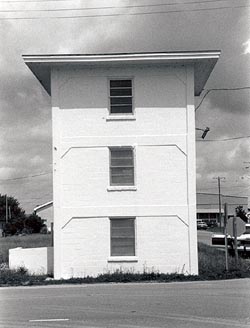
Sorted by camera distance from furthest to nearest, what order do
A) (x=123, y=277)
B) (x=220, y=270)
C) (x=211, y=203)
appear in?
1. (x=211, y=203)
2. (x=220, y=270)
3. (x=123, y=277)

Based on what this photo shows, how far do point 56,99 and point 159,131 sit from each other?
4267 millimetres

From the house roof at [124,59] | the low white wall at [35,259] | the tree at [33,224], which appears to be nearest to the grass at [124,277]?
the low white wall at [35,259]

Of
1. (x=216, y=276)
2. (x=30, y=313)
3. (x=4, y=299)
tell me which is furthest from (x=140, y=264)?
(x=30, y=313)

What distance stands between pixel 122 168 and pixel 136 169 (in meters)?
0.59

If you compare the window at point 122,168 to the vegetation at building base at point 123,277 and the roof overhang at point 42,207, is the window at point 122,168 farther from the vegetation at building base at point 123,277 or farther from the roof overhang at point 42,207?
the roof overhang at point 42,207

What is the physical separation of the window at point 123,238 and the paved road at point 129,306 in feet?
12.0

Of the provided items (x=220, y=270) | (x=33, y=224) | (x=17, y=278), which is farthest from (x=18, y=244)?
(x=33, y=224)

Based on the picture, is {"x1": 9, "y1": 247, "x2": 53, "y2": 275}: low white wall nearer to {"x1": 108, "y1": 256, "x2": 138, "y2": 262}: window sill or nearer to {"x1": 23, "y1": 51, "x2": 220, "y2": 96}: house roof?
{"x1": 108, "y1": 256, "x2": 138, "y2": 262}: window sill

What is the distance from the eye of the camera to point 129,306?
1398 cm

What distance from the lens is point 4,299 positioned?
53.8ft

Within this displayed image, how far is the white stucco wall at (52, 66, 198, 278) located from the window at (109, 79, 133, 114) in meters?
0.29

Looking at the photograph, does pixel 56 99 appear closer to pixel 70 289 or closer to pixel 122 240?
pixel 122 240

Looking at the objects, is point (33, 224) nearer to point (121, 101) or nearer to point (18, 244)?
point (18, 244)

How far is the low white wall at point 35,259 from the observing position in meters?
24.8
